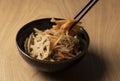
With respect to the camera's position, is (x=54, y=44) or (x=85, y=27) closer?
(x=54, y=44)

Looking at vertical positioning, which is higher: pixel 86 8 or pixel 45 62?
pixel 86 8

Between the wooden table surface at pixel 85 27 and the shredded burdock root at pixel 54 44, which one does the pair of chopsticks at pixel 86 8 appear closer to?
the shredded burdock root at pixel 54 44

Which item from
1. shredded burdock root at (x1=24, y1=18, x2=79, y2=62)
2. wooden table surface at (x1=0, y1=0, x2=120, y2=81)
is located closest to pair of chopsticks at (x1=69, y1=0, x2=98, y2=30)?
shredded burdock root at (x1=24, y1=18, x2=79, y2=62)

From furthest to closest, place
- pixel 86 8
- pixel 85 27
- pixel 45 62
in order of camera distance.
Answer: pixel 85 27 < pixel 86 8 < pixel 45 62

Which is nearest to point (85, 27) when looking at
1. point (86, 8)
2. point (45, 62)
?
A: point (86, 8)

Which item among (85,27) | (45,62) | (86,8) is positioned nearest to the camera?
(45,62)

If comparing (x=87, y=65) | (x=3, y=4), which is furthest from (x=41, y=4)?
(x=87, y=65)

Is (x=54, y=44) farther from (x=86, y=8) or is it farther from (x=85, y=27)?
(x=85, y=27)

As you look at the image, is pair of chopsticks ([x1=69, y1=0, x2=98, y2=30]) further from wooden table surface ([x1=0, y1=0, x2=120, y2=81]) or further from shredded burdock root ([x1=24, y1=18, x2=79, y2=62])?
wooden table surface ([x1=0, y1=0, x2=120, y2=81])
